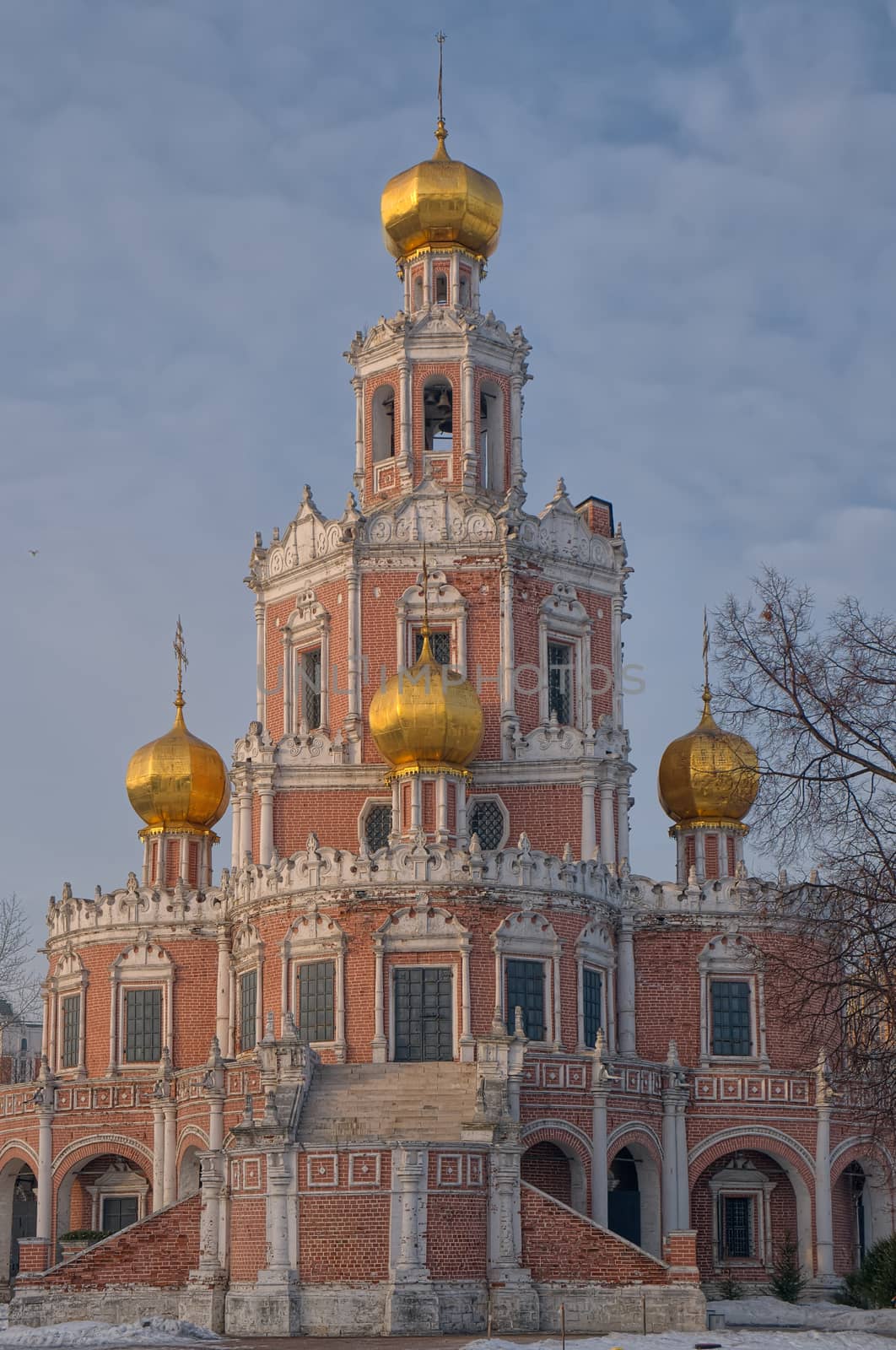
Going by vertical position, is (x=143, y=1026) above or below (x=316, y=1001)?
below

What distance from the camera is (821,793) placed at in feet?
89.6

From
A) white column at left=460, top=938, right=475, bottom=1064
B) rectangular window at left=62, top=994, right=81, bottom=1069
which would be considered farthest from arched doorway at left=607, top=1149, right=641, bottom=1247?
rectangular window at left=62, top=994, right=81, bottom=1069

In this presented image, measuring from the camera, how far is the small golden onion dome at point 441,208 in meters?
57.4

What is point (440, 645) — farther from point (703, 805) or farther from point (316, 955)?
point (316, 955)

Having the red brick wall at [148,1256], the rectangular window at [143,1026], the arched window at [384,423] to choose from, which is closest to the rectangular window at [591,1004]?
the red brick wall at [148,1256]

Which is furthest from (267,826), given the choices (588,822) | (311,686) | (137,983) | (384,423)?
(384,423)

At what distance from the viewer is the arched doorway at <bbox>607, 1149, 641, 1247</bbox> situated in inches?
1876

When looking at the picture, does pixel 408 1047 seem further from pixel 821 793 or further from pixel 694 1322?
pixel 821 793

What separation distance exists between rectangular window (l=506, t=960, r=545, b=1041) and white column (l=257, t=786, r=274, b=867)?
26.3 feet

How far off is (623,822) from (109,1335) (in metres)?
20.5

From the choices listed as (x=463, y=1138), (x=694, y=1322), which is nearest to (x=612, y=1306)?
(x=694, y=1322)

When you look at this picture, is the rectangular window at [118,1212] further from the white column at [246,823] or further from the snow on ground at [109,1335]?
the snow on ground at [109,1335]

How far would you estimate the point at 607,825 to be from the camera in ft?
168

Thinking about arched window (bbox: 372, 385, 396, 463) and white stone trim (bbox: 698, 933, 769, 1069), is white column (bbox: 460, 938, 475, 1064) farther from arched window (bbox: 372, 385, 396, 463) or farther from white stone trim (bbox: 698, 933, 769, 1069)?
arched window (bbox: 372, 385, 396, 463)
